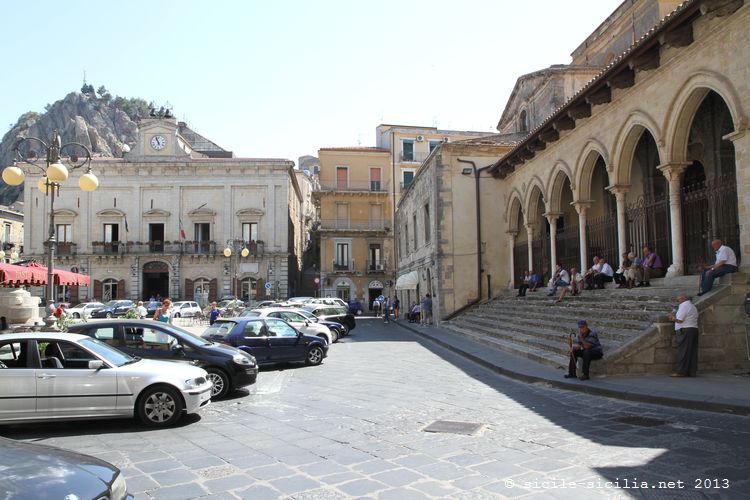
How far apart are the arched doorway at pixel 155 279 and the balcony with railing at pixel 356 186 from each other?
15915 millimetres

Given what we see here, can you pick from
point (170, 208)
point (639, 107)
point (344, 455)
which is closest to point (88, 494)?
point (344, 455)

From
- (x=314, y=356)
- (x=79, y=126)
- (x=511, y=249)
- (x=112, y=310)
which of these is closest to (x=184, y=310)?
(x=112, y=310)

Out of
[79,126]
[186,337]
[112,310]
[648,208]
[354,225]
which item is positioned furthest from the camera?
[79,126]

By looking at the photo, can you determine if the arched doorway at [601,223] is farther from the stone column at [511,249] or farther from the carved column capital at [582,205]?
the stone column at [511,249]

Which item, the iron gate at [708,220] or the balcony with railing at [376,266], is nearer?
the iron gate at [708,220]

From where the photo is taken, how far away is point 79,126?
73.0 meters

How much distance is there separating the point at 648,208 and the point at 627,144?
1856 millimetres

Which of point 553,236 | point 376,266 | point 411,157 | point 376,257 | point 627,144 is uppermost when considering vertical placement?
point 411,157

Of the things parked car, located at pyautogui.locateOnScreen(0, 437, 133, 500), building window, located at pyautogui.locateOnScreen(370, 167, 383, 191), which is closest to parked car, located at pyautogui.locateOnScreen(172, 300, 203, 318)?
building window, located at pyautogui.locateOnScreen(370, 167, 383, 191)

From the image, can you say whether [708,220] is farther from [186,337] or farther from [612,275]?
[186,337]

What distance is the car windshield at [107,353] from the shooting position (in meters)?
7.11

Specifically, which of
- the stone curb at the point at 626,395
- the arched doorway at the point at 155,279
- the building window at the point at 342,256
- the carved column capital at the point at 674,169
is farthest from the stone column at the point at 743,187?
the arched doorway at the point at 155,279

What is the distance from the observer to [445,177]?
25750 millimetres

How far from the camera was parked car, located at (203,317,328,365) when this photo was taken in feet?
41.4
